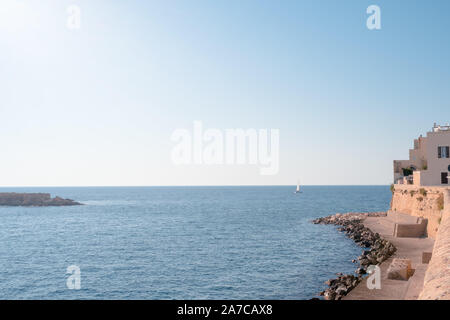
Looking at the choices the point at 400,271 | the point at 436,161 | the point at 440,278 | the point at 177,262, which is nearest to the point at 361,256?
the point at 400,271

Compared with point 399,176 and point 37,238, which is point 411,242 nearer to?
point 399,176

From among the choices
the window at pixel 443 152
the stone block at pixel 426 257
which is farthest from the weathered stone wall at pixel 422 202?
the stone block at pixel 426 257

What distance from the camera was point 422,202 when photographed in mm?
39344

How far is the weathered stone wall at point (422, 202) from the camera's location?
3466 cm

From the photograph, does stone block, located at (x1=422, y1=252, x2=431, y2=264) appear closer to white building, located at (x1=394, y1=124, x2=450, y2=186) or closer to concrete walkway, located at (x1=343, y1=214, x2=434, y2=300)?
concrete walkway, located at (x1=343, y1=214, x2=434, y2=300)

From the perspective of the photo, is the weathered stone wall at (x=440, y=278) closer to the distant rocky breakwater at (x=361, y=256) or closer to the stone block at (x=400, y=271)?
the stone block at (x=400, y=271)

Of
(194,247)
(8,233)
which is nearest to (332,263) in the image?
(194,247)

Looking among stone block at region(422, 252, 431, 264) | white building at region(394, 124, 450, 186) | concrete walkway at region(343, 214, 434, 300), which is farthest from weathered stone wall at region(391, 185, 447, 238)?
stone block at region(422, 252, 431, 264)

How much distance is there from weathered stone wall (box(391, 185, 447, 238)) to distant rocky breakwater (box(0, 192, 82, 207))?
118 m

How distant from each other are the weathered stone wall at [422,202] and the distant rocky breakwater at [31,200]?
118 m

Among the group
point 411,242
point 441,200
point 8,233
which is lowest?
point 8,233

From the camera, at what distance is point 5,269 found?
35688mm

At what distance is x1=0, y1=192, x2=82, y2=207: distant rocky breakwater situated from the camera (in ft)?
440
